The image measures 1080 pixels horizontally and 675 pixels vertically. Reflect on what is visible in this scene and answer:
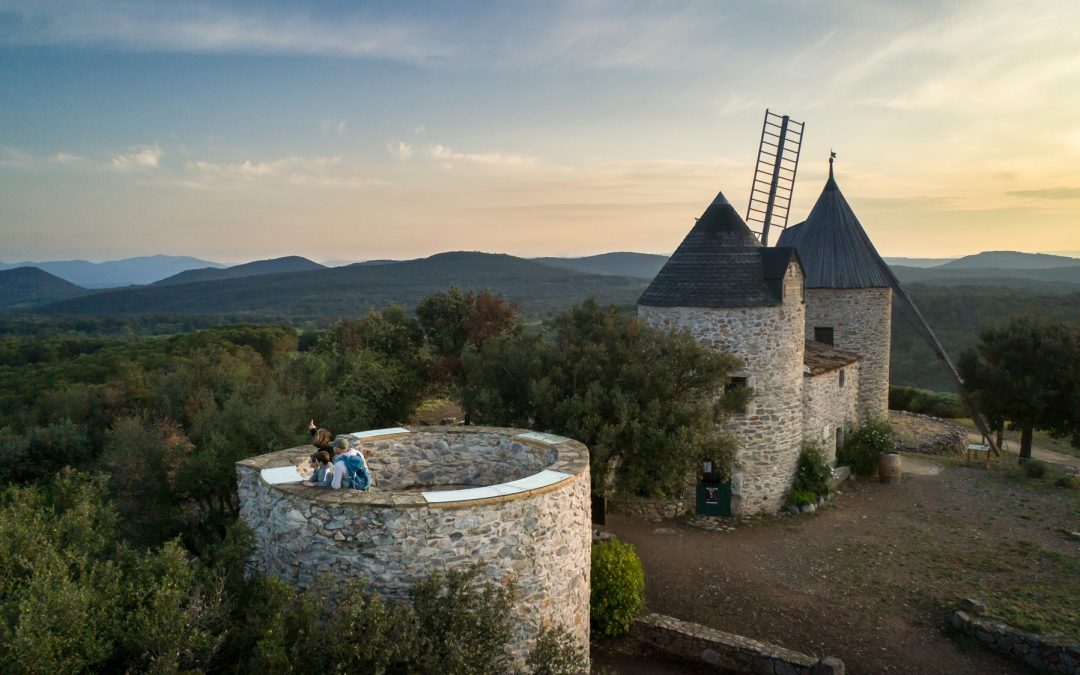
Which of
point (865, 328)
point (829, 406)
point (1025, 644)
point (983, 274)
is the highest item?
point (983, 274)

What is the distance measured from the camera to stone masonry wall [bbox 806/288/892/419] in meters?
22.4

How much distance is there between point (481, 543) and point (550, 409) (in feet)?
19.8

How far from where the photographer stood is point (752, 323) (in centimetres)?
1519

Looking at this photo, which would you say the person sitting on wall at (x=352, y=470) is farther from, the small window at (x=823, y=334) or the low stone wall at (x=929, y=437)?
the low stone wall at (x=929, y=437)

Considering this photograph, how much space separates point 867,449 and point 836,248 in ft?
24.4

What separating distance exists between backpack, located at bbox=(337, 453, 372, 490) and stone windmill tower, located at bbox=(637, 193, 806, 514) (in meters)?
9.29

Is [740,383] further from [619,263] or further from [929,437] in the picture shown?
[619,263]

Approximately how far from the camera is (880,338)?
2252 centimetres

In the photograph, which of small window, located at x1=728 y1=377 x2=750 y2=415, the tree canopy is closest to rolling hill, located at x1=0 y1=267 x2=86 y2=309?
small window, located at x1=728 y1=377 x2=750 y2=415

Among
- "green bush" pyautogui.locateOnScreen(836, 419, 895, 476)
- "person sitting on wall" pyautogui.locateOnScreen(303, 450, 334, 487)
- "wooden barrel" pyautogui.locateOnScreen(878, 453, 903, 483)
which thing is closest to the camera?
"person sitting on wall" pyautogui.locateOnScreen(303, 450, 334, 487)

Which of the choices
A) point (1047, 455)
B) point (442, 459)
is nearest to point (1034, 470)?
point (1047, 455)

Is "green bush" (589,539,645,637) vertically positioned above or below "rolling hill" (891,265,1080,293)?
below

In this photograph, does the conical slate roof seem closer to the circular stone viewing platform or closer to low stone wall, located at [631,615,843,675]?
low stone wall, located at [631,615,843,675]

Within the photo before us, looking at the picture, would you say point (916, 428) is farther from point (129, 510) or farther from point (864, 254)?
point (129, 510)
